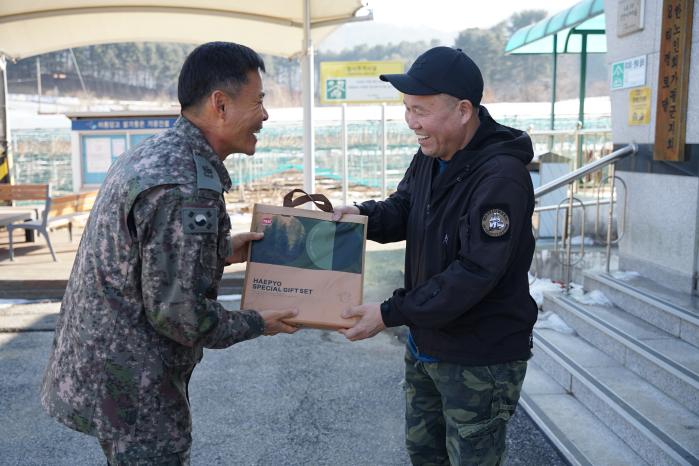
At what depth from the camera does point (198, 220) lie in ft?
5.81

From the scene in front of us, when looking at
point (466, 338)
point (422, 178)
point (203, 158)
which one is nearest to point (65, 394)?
point (203, 158)

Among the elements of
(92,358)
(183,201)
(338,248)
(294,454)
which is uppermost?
(183,201)

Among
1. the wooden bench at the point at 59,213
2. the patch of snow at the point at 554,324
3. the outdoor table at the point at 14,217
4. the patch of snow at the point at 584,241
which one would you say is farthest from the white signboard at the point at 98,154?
the patch of snow at the point at 554,324

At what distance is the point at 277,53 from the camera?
964 centimetres

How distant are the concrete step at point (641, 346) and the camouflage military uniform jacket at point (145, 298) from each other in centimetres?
278

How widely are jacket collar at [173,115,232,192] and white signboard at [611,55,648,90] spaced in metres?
4.25

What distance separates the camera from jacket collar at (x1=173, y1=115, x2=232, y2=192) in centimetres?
193

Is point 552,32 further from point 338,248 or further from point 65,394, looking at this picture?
point 65,394

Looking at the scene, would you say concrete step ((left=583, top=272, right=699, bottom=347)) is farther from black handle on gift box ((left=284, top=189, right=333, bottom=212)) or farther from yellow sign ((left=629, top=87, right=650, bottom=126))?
black handle on gift box ((left=284, top=189, right=333, bottom=212))

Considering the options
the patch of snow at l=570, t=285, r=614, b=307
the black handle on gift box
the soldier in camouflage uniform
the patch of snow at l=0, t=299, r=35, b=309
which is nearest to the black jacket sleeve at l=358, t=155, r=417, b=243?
the black handle on gift box

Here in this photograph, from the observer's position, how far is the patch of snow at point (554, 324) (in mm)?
4953

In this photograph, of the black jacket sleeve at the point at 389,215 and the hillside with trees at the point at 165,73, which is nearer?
the black jacket sleeve at the point at 389,215

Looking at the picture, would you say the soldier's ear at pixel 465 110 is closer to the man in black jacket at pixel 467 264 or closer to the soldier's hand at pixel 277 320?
the man in black jacket at pixel 467 264

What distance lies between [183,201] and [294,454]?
2.20m
